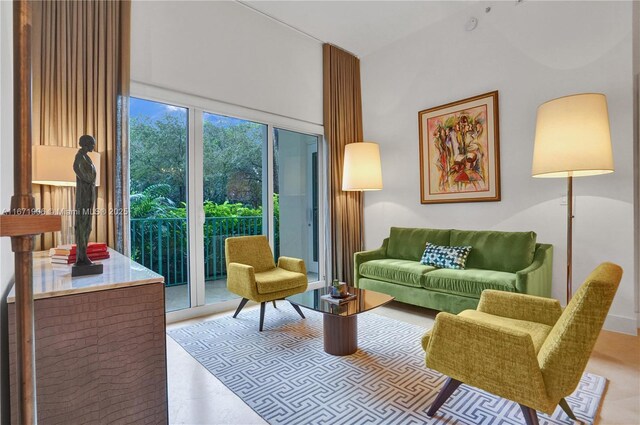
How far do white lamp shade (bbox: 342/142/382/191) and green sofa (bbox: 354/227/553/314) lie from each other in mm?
814

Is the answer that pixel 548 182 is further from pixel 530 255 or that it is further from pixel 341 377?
pixel 341 377

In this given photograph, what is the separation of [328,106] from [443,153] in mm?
1647

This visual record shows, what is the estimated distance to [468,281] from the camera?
2.92 meters

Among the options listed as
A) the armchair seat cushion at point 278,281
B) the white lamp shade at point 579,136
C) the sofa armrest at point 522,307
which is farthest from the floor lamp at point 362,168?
the sofa armrest at point 522,307

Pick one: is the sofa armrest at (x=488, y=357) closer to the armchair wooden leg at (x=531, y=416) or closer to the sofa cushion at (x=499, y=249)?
the armchair wooden leg at (x=531, y=416)

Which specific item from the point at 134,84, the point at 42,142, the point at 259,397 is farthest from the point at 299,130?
the point at 259,397

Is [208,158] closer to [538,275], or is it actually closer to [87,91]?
[87,91]

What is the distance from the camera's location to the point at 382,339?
8.95 ft

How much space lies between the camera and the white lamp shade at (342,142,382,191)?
4.03 meters

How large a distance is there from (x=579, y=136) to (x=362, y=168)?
2.18m

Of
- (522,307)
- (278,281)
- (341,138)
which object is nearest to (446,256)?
(522,307)

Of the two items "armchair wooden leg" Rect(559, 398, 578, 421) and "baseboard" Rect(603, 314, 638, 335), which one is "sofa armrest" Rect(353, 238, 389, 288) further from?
"armchair wooden leg" Rect(559, 398, 578, 421)

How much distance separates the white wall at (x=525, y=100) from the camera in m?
2.83

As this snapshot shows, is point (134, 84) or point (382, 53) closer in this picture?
point (134, 84)
